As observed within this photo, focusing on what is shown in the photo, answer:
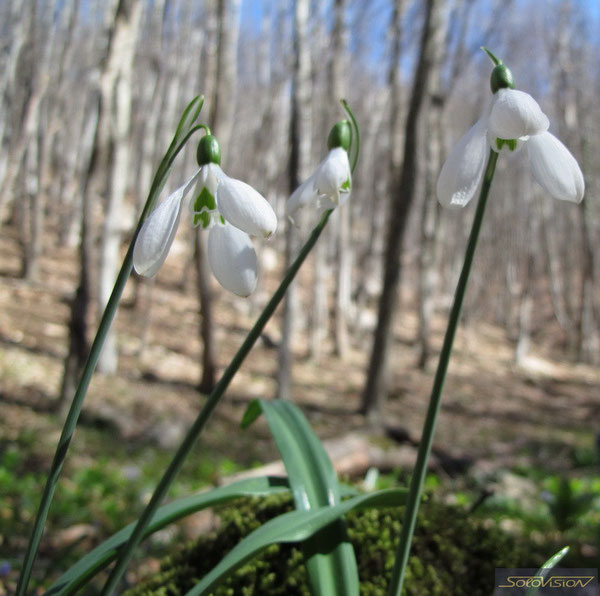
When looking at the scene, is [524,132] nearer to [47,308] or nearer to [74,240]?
[47,308]

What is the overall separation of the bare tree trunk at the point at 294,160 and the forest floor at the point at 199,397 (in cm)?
67

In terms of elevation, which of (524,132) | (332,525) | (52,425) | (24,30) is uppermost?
(24,30)

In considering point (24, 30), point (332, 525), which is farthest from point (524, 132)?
point (24, 30)

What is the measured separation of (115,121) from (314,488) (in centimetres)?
554

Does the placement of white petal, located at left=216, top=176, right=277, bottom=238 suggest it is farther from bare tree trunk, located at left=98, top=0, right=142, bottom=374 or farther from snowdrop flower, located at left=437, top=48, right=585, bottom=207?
bare tree trunk, located at left=98, top=0, right=142, bottom=374

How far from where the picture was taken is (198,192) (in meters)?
0.88

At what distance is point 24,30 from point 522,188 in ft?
57.6

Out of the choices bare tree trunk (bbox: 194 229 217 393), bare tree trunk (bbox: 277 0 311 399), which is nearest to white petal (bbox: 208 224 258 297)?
bare tree trunk (bbox: 277 0 311 399)

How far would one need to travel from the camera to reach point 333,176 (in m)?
0.86

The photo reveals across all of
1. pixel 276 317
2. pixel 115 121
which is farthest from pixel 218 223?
pixel 276 317

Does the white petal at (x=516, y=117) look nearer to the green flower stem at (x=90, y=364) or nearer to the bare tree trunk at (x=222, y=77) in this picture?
the green flower stem at (x=90, y=364)

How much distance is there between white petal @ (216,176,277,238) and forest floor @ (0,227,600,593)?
2102mm

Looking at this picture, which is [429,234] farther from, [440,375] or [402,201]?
[440,375]

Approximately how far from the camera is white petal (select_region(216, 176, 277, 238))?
2.68ft
